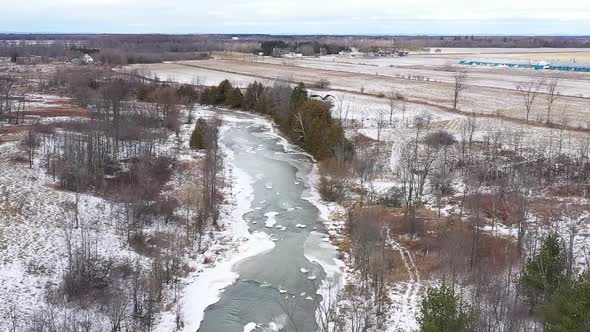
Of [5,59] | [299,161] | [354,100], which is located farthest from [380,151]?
[5,59]

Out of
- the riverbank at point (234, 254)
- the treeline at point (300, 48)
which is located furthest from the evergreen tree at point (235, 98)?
the treeline at point (300, 48)

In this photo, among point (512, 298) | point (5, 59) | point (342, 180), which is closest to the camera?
point (512, 298)

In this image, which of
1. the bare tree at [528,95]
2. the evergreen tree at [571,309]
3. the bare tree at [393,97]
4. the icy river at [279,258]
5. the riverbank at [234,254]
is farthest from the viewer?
the bare tree at [393,97]

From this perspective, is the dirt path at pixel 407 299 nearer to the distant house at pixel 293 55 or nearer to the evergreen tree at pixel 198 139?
the evergreen tree at pixel 198 139

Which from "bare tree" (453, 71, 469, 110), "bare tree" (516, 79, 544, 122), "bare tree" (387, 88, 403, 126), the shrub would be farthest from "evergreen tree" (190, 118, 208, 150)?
"bare tree" (516, 79, 544, 122)

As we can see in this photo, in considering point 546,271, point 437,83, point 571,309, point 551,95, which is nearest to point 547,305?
point 571,309

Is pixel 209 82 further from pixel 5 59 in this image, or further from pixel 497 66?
pixel 5 59
